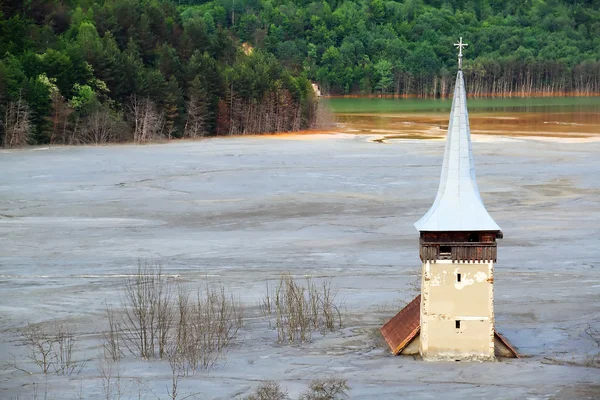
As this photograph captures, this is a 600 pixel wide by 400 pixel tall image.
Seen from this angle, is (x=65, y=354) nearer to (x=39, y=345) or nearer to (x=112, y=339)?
(x=39, y=345)

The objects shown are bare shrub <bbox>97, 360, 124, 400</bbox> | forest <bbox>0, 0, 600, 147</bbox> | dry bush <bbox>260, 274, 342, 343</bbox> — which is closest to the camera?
bare shrub <bbox>97, 360, 124, 400</bbox>

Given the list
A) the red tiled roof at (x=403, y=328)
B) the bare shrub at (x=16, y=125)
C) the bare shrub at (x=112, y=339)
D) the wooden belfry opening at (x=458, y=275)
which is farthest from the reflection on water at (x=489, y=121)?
the wooden belfry opening at (x=458, y=275)

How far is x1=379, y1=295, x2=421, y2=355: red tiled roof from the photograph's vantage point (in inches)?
1115

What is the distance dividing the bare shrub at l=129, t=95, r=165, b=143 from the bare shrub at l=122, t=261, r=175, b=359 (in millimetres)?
55738

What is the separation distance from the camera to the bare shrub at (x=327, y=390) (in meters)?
24.8

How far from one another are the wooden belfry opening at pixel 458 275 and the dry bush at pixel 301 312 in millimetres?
3141

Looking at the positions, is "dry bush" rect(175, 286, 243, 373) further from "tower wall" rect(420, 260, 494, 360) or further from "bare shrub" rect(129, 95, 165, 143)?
"bare shrub" rect(129, 95, 165, 143)

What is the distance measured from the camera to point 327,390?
2525 centimetres

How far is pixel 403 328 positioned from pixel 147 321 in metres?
6.52

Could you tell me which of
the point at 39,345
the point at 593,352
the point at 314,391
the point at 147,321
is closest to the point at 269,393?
the point at 314,391

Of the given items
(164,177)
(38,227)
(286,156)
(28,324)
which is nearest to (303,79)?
(286,156)

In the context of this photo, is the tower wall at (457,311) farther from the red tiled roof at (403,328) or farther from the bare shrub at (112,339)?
the bare shrub at (112,339)

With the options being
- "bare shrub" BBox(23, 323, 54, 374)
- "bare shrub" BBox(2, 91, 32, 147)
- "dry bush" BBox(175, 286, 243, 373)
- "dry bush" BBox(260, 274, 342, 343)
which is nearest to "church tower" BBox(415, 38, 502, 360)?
"dry bush" BBox(260, 274, 342, 343)

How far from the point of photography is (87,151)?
80.8 m
